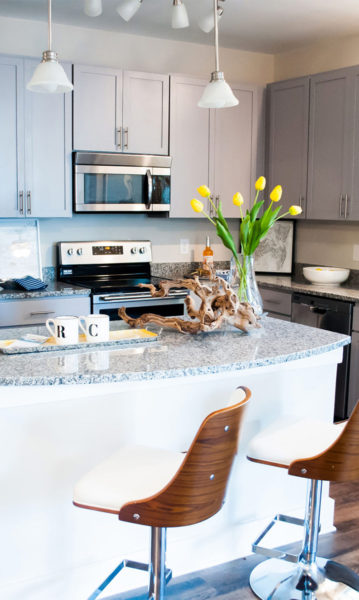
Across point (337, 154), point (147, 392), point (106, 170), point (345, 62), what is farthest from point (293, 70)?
point (147, 392)

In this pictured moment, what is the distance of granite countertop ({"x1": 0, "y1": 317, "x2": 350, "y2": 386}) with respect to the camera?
1980 mm

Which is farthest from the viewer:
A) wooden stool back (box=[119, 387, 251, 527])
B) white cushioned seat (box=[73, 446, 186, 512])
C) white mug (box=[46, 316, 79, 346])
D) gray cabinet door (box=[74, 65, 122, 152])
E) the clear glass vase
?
gray cabinet door (box=[74, 65, 122, 152])

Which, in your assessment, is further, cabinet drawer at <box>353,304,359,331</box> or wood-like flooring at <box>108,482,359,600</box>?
cabinet drawer at <box>353,304,359,331</box>

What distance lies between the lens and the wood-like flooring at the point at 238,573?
2.42m

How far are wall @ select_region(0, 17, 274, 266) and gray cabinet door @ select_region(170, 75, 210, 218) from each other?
Result: 13.4 inches

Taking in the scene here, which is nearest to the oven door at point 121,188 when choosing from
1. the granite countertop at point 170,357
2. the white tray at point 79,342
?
the granite countertop at point 170,357

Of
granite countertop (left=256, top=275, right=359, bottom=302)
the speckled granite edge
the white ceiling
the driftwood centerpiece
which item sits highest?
the white ceiling

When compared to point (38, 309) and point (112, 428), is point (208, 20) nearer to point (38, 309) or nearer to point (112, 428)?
point (38, 309)

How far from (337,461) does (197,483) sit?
1.91 ft

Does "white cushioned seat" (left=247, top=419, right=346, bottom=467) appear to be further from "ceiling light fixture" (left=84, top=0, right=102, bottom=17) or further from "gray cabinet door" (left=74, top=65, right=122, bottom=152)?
"gray cabinet door" (left=74, top=65, right=122, bottom=152)

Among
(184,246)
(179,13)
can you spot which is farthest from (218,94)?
(184,246)

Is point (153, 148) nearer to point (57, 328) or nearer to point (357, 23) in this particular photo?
point (357, 23)

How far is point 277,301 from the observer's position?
4602 mm

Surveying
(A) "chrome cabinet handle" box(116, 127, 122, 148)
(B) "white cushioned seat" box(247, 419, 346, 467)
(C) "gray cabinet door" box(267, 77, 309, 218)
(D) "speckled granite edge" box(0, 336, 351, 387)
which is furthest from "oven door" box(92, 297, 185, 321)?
(D) "speckled granite edge" box(0, 336, 351, 387)
